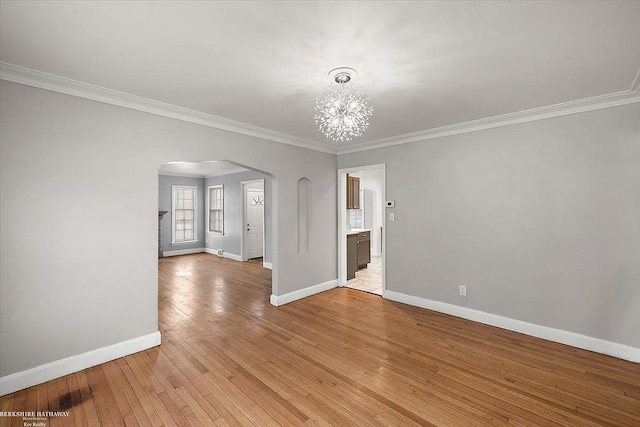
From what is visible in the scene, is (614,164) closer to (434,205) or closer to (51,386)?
(434,205)

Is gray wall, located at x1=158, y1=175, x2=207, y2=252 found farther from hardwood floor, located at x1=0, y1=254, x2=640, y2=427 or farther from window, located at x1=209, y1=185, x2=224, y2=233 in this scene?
hardwood floor, located at x1=0, y1=254, x2=640, y2=427

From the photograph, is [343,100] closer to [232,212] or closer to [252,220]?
[252,220]

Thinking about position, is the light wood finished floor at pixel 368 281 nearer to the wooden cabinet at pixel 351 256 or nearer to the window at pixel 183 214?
the wooden cabinet at pixel 351 256

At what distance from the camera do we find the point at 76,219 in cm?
262

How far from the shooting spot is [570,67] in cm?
229

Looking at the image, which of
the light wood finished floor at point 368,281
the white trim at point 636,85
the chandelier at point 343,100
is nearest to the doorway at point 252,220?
the light wood finished floor at point 368,281

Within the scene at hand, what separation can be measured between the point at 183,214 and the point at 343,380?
325 inches

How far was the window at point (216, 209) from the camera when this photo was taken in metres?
8.86

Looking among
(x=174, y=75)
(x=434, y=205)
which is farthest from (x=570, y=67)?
(x=174, y=75)

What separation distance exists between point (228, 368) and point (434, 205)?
11.0 ft

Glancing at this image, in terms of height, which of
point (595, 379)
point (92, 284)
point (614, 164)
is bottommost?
point (595, 379)

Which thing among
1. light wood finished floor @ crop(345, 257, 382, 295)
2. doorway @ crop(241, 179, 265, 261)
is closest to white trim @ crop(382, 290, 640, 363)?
light wood finished floor @ crop(345, 257, 382, 295)

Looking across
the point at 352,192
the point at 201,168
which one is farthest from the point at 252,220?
the point at 352,192

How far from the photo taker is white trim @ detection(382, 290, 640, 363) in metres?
2.86
